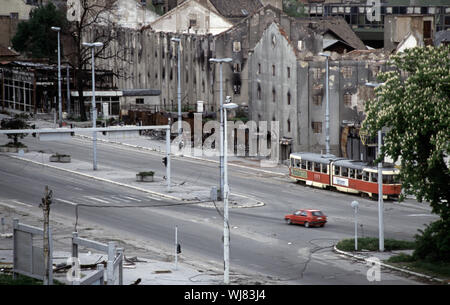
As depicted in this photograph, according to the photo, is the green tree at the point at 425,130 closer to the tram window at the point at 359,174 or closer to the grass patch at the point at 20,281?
the grass patch at the point at 20,281

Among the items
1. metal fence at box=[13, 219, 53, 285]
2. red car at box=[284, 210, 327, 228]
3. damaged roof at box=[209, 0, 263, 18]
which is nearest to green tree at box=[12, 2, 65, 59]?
damaged roof at box=[209, 0, 263, 18]

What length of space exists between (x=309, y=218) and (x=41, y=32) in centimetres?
7377

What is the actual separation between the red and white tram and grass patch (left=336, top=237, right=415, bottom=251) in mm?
13422

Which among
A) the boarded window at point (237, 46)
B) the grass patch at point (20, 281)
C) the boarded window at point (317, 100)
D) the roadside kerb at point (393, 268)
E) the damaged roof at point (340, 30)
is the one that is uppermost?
the damaged roof at point (340, 30)

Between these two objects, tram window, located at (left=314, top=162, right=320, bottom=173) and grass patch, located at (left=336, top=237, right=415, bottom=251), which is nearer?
grass patch, located at (left=336, top=237, right=415, bottom=251)

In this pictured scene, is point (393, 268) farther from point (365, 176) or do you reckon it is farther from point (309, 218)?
point (365, 176)

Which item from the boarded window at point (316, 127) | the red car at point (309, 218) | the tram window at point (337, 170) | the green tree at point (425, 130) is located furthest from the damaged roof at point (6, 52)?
the green tree at point (425, 130)

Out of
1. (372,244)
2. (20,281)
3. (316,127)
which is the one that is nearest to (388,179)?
(372,244)

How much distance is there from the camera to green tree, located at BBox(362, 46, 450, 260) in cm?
5016

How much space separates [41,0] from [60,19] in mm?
45277

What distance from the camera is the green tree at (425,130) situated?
5016 centimetres

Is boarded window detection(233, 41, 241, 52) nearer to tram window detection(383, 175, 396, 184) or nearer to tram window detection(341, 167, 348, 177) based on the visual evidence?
tram window detection(341, 167, 348, 177)

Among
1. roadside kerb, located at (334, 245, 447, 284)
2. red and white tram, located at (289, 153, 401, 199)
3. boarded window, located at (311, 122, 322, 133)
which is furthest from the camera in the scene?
boarded window, located at (311, 122, 322, 133)

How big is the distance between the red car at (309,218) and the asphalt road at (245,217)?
441 millimetres
